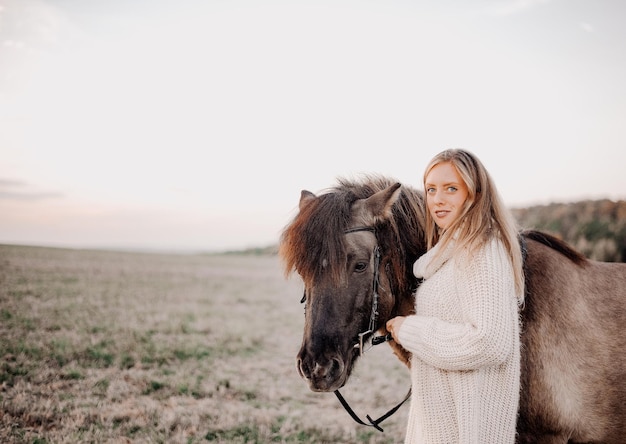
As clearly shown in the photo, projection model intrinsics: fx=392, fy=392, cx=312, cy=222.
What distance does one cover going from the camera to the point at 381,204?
2.84 meters

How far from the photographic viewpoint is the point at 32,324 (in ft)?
29.9

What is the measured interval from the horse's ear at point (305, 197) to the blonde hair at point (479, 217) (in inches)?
38.4

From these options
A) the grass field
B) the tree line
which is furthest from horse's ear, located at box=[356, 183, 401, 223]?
the tree line

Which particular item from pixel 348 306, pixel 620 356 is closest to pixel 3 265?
pixel 348 306

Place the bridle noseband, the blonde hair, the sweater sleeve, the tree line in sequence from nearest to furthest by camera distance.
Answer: the sweater sleeve, the blonde hair, the bridle noseband, the tree line

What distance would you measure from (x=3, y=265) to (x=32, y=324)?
12785 mm

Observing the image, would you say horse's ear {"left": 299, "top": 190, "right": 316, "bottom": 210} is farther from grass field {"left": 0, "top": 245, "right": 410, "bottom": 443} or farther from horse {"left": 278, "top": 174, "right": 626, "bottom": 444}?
grass field {"left": 0, "top": 245, "right": 410, "bottom": 443}

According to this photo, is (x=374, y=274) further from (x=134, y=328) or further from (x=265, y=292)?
(x=265, y=292)

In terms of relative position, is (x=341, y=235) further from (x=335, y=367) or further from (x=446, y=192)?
(x=335, y=367)

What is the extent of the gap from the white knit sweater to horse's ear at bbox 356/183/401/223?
53cm

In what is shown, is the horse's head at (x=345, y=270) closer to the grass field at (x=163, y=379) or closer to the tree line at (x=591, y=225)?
the grass field at (x=163, y=379)

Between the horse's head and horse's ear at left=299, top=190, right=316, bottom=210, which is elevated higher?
horse's ear at left=299, top=190, right=316, bottom=210

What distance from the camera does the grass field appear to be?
193 inches

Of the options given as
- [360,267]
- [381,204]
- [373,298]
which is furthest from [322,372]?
[381,204]
